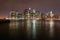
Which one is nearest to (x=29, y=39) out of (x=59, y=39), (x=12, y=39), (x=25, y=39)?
(x=25, y=39)

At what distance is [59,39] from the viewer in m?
37.8

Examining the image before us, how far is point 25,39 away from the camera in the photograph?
37594mm

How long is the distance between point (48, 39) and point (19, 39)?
19.9 feet

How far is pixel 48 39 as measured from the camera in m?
37.7

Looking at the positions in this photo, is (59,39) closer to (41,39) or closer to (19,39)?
(41,39)

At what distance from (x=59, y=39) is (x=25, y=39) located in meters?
7.14

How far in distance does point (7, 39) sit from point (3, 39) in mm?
859

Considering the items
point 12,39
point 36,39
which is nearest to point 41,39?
point 36,39

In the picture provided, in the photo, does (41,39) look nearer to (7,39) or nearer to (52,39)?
(52,39)

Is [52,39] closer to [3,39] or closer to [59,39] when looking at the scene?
[59,39]

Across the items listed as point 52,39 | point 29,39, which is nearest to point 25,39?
point 29,39

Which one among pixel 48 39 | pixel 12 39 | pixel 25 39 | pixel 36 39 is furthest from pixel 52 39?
pixel 12 39

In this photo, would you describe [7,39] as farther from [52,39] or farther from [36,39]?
[52,39]

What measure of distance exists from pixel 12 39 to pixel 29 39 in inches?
139
